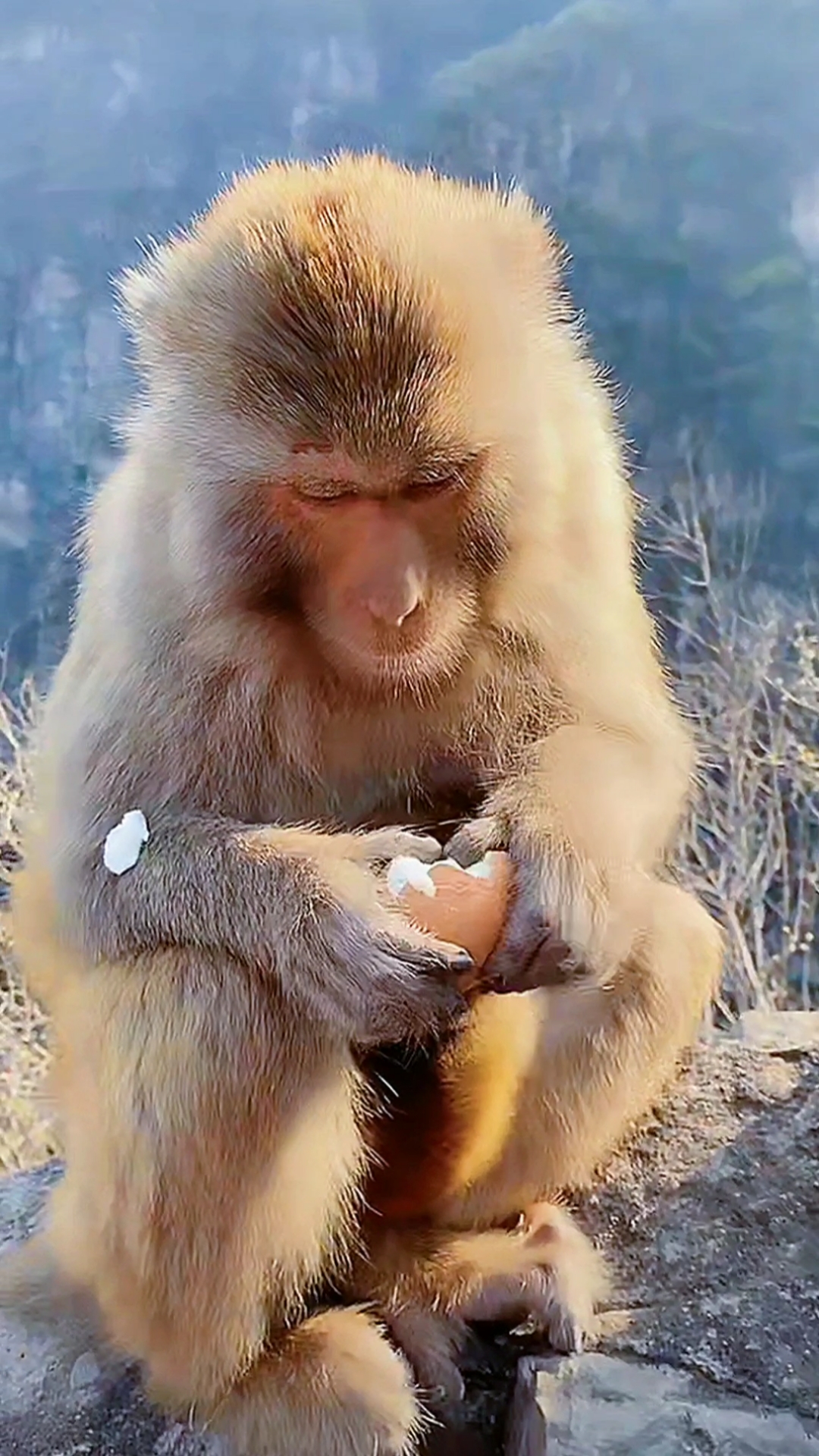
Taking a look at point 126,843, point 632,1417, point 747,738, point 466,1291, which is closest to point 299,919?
point 126,843

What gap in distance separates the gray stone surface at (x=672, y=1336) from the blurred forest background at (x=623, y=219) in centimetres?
330

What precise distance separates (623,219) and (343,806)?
4896 mm

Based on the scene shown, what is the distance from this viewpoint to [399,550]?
1.59 meters

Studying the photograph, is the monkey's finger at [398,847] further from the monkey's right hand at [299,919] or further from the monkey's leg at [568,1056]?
the monkey's leg at [568,1056]

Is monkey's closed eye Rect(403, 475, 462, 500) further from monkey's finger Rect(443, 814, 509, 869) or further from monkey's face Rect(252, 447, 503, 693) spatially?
monkey's finger Rect(443, 814, 509, 869)

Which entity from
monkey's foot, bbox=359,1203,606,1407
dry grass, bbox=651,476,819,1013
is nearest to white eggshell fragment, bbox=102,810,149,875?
monkey's foot, bbox=359,1203,606,1407

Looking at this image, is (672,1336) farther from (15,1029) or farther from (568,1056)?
(15,1029)

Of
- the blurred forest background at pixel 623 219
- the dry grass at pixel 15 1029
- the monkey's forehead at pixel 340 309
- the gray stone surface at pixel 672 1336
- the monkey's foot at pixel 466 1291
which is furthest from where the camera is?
the blurred forest background at pixel 623 219

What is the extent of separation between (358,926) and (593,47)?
5.67 m

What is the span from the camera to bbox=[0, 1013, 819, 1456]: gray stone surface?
1784 millimetres

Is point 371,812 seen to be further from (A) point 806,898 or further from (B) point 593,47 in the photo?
(B) point 593,47

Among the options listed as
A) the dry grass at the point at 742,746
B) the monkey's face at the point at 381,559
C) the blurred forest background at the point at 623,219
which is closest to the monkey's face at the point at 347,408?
the monkey's face at the point at 381,559

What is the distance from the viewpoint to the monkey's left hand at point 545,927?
5.50 ft

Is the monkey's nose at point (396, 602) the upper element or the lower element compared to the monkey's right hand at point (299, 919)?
upper
